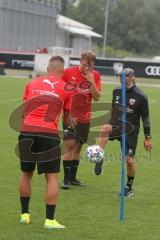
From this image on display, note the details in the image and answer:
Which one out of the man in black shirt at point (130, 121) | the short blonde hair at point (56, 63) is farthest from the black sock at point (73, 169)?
the short blonde hair at point (56, 63)

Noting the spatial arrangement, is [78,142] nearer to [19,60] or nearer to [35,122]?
[35,122]

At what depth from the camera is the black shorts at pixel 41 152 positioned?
781 centimetres

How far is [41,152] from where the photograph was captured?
7.84 metres

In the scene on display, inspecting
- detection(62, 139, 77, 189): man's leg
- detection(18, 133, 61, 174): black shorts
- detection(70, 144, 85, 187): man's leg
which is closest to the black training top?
detection(62, 139, 77, 189): man's leg

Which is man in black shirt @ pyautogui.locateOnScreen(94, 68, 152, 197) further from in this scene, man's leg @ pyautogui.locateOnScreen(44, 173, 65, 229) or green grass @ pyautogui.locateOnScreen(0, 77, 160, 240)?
man's leg @ pyautogui.locateOnScreen(44, 173, 65, 229)

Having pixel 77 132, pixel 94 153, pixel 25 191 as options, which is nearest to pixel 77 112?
pixel 77 132

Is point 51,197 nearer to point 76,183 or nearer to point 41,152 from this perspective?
point 41,152

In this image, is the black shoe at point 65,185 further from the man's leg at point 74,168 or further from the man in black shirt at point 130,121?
the man in black shirt at point 130,121

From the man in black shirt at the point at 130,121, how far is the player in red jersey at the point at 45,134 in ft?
6.49

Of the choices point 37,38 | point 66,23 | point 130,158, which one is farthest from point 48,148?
point 66,23

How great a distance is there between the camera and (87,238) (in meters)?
7.61

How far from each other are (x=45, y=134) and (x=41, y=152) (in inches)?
8.4

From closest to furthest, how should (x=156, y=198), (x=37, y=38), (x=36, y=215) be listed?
(x=36, y=215) < (x=156, y=198) < (x=37, y=38)

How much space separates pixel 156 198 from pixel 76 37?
8623cm
